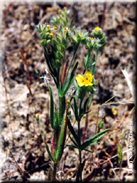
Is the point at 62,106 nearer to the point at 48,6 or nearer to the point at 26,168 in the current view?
the point at 26,168

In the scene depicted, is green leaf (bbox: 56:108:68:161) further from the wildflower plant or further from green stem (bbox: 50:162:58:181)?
green stem (bbox: 50:162:58:181)

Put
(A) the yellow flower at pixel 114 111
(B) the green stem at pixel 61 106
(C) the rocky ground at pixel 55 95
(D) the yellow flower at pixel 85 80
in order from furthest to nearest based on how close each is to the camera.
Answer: (A) the yellow flower at pixel 114 111, (C) the rocky ground at pixel 55 95, (B) the green stem at pixel 61 106, (D) the yellow flower at pixel 85 80

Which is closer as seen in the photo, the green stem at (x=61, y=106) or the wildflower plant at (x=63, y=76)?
the wildflower plant at (x=63, y=76)

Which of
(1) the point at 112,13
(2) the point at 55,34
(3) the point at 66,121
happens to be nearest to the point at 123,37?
(1) the point at 112,13

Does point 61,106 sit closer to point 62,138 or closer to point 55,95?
point 62,138

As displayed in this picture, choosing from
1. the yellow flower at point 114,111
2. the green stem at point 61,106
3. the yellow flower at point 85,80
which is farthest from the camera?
the yellow flower at point 114,111

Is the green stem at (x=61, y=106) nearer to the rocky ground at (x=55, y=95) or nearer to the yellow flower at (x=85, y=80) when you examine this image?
the yellow flower at (x=85, y=80)

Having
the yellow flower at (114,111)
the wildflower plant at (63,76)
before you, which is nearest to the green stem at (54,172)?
the wildflower plant at (63,76)

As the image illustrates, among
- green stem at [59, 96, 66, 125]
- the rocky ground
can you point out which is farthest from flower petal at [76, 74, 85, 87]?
the rocky ground

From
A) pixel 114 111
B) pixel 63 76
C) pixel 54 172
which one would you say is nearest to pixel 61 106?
pixel 63 76
